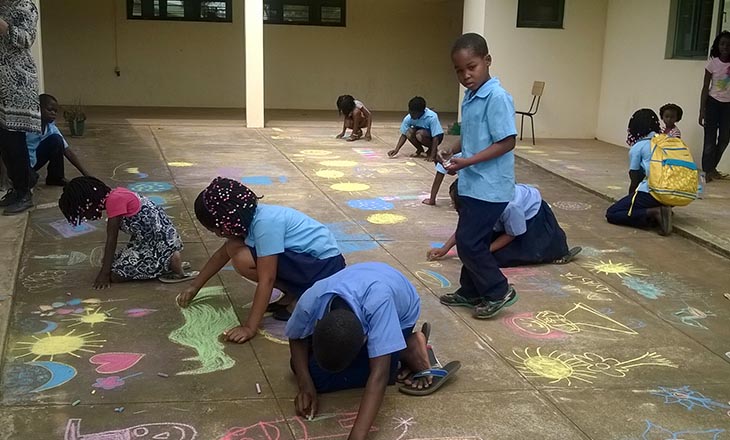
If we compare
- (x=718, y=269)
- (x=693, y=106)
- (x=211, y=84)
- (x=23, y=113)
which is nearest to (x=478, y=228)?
(x=718, y=269)

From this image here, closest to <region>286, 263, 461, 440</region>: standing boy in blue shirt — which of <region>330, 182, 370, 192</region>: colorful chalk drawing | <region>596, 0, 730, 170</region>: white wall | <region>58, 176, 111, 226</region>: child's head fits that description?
<region>58, 176, 111, 226</region>: child's head

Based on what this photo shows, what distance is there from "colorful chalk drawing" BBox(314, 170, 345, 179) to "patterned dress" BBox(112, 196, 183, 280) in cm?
367

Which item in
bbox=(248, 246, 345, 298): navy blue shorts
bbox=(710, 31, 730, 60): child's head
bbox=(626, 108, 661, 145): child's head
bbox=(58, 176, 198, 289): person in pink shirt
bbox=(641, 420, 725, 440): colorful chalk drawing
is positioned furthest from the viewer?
bbox=(710, 31, 730, 60): child's head

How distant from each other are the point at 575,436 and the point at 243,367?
1438 millimetres

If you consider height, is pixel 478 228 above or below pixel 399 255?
above

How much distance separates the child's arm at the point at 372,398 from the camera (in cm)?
268

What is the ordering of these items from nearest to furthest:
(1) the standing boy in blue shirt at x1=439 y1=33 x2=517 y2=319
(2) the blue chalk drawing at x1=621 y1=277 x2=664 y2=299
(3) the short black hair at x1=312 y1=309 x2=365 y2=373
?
1. (3) the short black hair at x1=312 y1=309 x2=365 y2=373
2. (1) the standing boy in blue shirt at x1=439 y1=33 x2=517 y2=319
3. (2) the blue chalk drawing at x1=621 y1=277 x2=664 y2=299

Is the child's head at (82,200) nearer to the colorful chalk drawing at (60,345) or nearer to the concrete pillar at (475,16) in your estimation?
the colorful chalk drawing at (60,345)

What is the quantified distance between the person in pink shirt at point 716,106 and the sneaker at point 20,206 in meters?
6.58

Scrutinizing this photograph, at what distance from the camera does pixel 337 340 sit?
2609 millimetres

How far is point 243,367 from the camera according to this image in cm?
344

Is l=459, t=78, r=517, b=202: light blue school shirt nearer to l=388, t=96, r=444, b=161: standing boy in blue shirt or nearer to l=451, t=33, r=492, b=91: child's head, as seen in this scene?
l=451, t=33, r=492, b=91: child's head

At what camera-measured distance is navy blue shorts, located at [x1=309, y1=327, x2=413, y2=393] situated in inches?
124

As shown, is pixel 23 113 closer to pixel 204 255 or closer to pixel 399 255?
pixel 204 255
